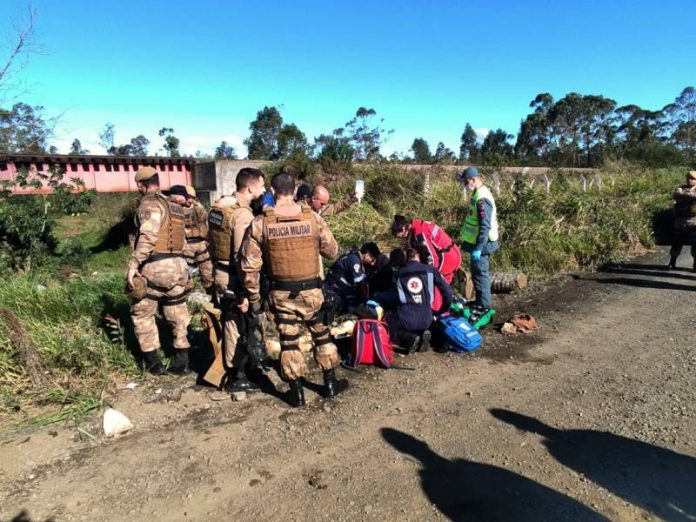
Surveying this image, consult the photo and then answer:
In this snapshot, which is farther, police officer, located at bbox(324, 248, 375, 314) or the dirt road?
police officer, located at bbox(324, 248, 375, 314)

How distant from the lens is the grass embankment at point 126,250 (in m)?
4.22

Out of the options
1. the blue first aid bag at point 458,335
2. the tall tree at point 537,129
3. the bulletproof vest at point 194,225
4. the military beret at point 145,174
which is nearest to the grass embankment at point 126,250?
the bulletproof vest at point 194,225

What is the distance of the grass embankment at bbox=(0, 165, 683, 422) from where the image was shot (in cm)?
422

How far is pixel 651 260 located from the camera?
930 cm

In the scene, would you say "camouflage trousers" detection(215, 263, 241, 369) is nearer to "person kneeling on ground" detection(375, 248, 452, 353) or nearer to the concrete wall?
"person kneeling on ground" detection(375, 248, 452, 353)

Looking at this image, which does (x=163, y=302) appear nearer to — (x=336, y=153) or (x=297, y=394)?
(x=297, y=394)

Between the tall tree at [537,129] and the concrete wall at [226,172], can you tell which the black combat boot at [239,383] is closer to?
the concrete wall at [226,172]

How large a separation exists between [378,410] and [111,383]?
2.47 meters

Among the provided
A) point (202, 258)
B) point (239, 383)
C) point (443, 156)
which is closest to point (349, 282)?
point (202, 258)

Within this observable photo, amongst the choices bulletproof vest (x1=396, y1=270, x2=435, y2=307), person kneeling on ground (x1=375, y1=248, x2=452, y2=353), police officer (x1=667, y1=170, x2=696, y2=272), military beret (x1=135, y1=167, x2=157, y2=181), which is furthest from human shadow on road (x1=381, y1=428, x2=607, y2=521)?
police officer (x1=667, y1=170, x2=696, y2=272)

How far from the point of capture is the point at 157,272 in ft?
14.3

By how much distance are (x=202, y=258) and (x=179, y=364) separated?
1638 millimetres

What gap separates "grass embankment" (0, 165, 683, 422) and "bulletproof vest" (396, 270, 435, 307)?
2.82m

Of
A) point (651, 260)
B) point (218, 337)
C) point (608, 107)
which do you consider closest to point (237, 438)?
point (218, 337)
